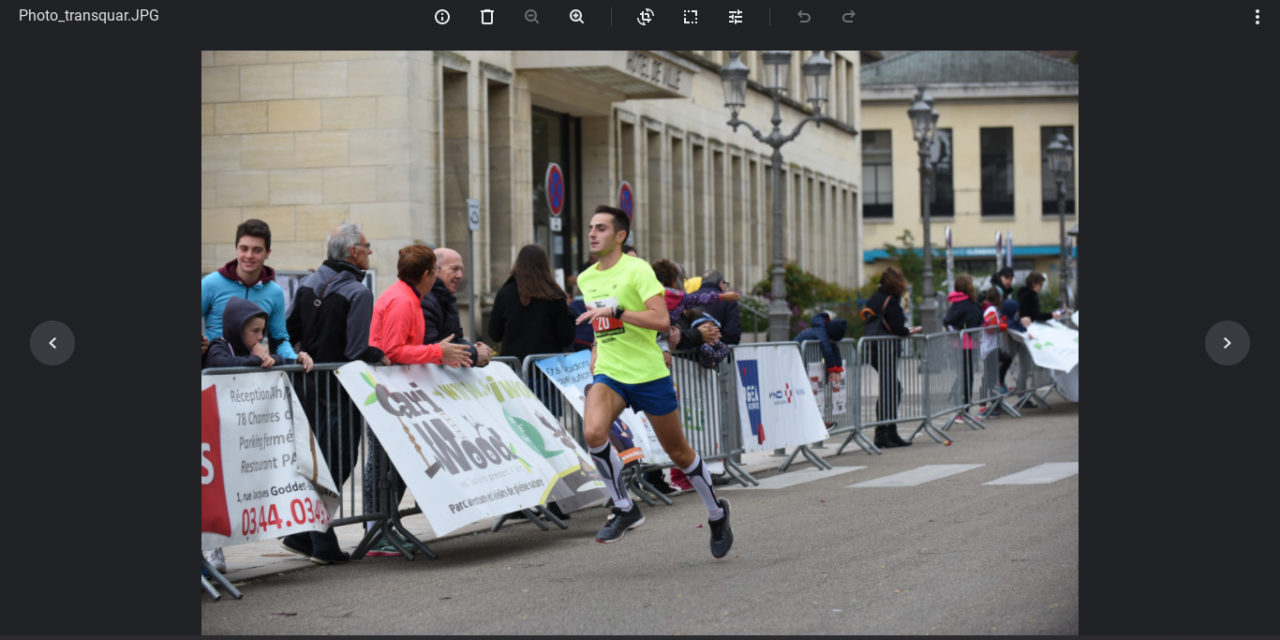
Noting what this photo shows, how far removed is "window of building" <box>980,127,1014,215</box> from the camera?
277 ft

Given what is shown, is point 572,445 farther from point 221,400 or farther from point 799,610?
point 799,610

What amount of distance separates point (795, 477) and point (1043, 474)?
1.95 m

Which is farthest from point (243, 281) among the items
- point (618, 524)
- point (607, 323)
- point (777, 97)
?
point (777, 97)

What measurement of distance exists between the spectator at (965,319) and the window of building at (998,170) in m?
64.5

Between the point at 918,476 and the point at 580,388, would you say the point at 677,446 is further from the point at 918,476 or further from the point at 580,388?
the point at 918,476

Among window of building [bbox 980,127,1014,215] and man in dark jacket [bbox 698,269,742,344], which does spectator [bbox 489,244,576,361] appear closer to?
man in dark jacket [bbox 698,269,742,344]

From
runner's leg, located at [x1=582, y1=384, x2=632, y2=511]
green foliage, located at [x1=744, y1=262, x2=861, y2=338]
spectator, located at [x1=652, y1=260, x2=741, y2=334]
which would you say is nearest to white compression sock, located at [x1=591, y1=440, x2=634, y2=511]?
runner's leg, located at [x1=582, y1=384, x2=632, y2=511]

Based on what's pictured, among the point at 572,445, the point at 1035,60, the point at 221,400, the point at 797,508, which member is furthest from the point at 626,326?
the point at 1035,60

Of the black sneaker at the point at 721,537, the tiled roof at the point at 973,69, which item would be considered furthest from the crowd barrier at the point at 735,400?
the tiled roof at the point at 973,69

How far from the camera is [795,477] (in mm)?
14070

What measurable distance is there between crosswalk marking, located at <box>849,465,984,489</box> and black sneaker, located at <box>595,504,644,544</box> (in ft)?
13.0

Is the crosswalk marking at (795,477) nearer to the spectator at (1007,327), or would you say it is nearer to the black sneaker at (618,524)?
the black sneaker at (618,524)
